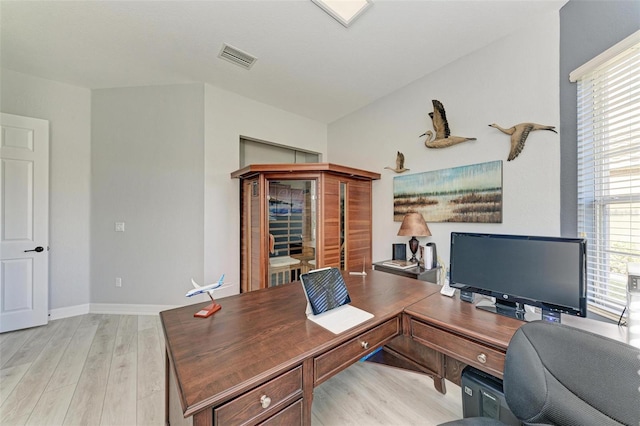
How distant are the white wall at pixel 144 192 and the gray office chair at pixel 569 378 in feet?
10.8

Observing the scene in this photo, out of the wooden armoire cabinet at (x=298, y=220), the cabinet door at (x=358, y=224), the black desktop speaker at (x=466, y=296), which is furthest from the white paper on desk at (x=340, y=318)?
the cabinet door at (x=358, y=224)

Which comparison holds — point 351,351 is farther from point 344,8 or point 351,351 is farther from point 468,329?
point 344,8

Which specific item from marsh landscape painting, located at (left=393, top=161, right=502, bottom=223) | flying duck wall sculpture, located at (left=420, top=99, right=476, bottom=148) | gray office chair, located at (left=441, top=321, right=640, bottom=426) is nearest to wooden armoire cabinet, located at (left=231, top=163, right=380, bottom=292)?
marsh landscape painting, located at (left=393, top=161, right=502, bottom=223)

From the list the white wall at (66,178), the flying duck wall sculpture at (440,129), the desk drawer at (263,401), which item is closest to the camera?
the desk drawer at (263,401)

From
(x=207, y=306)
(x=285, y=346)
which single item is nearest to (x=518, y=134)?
(x=285, y=346)

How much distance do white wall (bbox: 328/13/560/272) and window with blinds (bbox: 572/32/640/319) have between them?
20 cm

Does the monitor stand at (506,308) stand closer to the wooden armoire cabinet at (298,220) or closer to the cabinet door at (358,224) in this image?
the wooden armoire cabinet at (298,220)

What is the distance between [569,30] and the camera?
70.2 inches

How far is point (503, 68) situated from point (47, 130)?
5094 millimetres

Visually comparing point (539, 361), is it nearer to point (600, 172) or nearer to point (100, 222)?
point (600, 172)

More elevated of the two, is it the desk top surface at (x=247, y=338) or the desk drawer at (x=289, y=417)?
the desk top surface at (x=247, y=338)

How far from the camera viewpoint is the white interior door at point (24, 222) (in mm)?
2643

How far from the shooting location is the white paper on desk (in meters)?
1.16

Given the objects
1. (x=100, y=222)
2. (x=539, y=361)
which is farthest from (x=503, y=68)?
(x=100, y=222)
